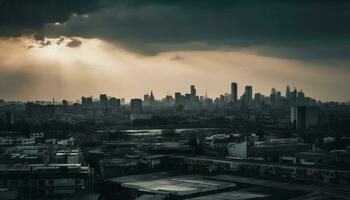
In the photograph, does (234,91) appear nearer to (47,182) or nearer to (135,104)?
(135,104)

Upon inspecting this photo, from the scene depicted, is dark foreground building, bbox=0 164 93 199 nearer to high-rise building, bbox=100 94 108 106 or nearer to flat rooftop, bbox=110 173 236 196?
flat rooftop, bbox=110 173 236 196

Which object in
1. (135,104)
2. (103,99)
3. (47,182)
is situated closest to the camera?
(47,182)

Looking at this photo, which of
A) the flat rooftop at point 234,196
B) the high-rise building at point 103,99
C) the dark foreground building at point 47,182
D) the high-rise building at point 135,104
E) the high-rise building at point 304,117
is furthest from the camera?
the high-rise building at point 103,99

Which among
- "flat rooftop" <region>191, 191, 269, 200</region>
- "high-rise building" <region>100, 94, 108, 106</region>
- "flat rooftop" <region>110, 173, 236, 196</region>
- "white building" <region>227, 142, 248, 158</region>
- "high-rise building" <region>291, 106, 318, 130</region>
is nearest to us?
"flat rooftop" <region>191, 191, 269, 200</region>

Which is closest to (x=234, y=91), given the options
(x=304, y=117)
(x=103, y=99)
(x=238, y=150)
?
(x=103, y=99)

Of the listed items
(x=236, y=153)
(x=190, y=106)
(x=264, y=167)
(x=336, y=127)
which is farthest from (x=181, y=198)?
(x=190, y=106)

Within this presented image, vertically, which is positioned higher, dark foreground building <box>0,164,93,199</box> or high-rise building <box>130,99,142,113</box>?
high-rise building <box>130,99,142,113</box>

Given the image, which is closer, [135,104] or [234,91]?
[135,104]

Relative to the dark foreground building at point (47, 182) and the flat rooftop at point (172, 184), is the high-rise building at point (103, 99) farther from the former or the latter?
the dark foreground building at point (47, 182)

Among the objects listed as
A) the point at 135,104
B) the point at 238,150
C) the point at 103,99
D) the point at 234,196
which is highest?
the point at 103,99

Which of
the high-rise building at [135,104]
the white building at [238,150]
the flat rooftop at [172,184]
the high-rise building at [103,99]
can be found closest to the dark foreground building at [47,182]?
the flat rooftop at [172,184]

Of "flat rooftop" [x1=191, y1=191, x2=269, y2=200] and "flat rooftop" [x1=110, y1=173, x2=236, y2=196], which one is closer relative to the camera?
"flat rooftop" [x1=191, y1=191, x2=269, y2=200]

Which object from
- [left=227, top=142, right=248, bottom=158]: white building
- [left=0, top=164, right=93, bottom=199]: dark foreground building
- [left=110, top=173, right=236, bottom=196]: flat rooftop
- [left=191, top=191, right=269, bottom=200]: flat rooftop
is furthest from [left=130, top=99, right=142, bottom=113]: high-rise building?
[left=191, top=191, right=269, bottom=200]: flat rooftop
